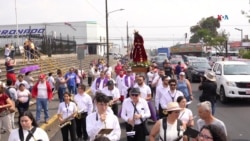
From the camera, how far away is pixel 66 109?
29.9 feet

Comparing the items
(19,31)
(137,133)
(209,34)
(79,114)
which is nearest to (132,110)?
(137,133)

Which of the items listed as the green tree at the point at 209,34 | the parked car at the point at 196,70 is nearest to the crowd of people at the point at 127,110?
the parked car at the point at 196,70

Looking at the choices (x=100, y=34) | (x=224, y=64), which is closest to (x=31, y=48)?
(x=224, y=64)

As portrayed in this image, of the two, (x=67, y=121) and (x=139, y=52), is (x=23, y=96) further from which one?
(x=139, y=52)

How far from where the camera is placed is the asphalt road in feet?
36.4

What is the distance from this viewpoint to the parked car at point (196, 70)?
94.4 feet

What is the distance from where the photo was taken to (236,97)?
1672 cm

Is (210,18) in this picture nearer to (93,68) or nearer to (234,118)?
(93,68)

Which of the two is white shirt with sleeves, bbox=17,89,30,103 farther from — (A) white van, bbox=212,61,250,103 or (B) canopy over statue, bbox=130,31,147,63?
(A) white van, bbox=212,61,250,103

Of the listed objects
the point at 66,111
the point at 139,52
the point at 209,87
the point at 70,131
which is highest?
the point at 139,52

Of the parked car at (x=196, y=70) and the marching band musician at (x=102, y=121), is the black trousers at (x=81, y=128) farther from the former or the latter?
the parked car at (x=196, y=70)

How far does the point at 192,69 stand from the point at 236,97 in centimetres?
1285

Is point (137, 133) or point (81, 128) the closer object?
point (137, 133)

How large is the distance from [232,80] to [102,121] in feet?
39.5
